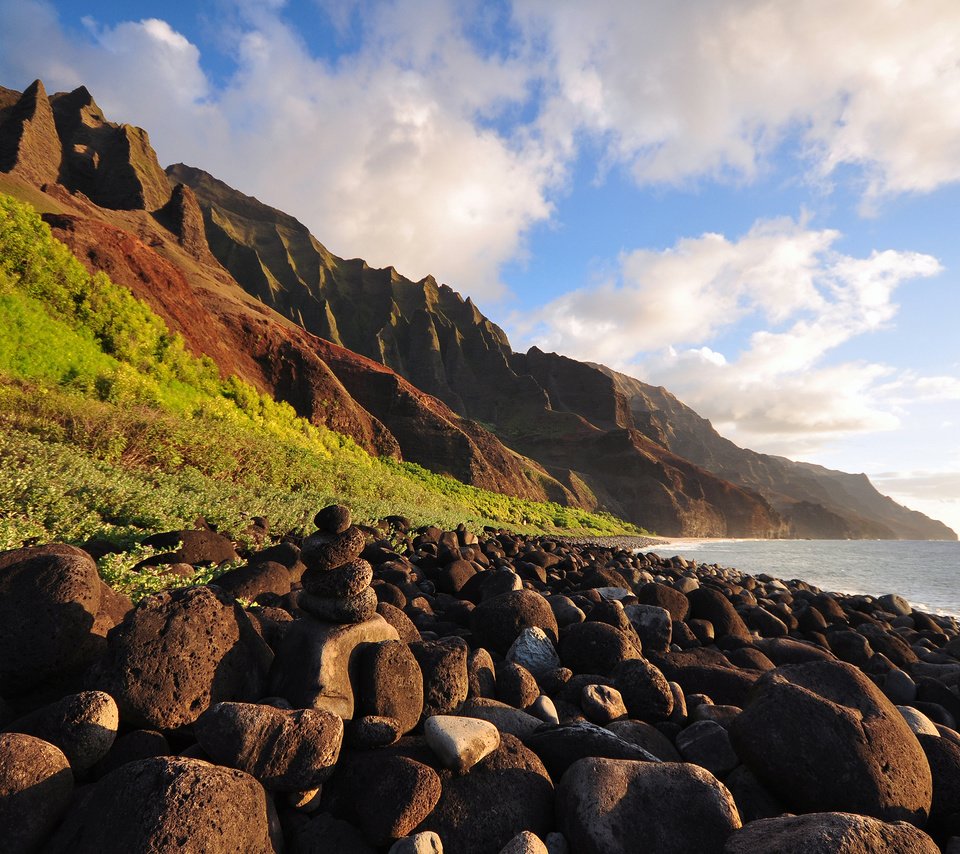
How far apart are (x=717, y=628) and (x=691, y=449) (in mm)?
208153

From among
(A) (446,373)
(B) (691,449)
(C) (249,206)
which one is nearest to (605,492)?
(A) (446,373)

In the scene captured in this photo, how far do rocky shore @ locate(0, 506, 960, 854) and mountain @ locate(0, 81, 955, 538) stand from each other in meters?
26.7

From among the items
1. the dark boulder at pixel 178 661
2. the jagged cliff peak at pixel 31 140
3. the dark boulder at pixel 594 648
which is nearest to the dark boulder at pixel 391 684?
the dark boulder at pixel 178 661

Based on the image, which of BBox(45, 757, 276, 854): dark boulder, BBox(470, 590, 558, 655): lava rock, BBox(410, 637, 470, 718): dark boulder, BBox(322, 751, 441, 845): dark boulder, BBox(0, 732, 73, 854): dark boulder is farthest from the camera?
BBox(470, 590, 558, 655): lava rock

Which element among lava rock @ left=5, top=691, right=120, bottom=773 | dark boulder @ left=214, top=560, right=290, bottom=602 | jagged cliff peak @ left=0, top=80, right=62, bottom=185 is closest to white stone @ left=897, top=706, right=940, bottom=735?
lava rock @ left=5, top=691, right=120, bottom=773

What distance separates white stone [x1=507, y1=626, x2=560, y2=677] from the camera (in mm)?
4297

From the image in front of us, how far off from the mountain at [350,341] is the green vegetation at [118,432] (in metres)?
5.84

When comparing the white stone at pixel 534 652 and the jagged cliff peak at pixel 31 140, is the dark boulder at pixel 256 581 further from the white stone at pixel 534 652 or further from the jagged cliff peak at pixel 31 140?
the jagged cliff peak at pixel 31 140

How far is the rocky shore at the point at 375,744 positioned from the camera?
1.95 meters

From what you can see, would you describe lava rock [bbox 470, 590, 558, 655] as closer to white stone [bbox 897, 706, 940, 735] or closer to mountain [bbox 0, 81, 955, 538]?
white stone [bbox 897, 706, 940, 735]

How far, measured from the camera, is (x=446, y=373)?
103062mm

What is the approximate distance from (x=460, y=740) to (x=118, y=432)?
427 inches

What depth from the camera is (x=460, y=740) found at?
8.25 feet

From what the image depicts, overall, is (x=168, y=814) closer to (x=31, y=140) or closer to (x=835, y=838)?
(x=835, y=838)
